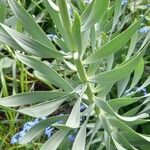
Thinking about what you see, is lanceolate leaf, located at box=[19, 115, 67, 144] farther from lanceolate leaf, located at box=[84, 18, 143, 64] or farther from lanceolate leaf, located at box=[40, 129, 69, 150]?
lanceolate leaf, located at box=[84, 18, 143, 64]

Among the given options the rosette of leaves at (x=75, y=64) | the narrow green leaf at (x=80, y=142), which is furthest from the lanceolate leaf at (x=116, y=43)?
the narrow green leaf at (x=80, y=142)

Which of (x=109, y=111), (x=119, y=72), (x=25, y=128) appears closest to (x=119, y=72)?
(x=119, y=72)

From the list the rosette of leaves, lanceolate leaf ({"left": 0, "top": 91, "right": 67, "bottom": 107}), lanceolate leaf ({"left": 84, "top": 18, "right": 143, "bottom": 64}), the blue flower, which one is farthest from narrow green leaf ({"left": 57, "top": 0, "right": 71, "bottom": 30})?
the blue flower

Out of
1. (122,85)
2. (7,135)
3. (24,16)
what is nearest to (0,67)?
(7,135)

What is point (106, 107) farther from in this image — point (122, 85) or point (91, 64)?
point (122, 85)

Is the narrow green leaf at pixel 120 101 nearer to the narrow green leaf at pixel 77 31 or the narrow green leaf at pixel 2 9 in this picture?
the narrow green leaf at pixel 77 31

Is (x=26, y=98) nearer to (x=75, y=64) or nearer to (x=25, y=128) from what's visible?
(x=75, y=64)
